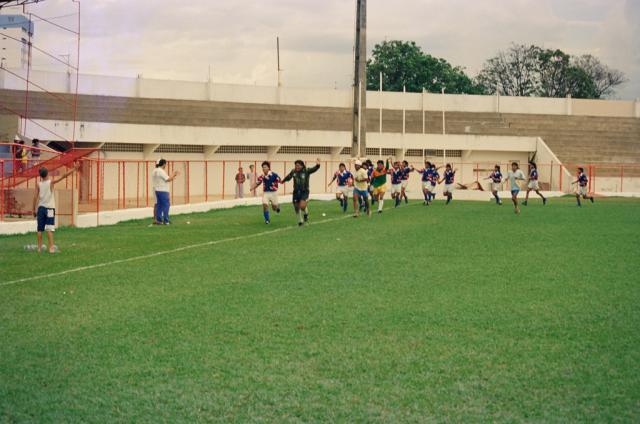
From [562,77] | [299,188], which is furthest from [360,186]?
[562,77]

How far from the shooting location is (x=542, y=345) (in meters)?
9.02

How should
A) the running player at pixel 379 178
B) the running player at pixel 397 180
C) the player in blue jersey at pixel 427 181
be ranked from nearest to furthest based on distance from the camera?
the running player at pixel 379 178 < the running player at pixel 397 180 < the player in blue jersey at pixel 427 181

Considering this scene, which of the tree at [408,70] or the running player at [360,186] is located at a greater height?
the tree at [408,70]

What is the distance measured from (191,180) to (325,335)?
37.2 metres

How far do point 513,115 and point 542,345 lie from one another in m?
55.8

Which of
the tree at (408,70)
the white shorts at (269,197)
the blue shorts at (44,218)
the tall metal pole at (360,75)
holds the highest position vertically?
the tree at (408,70)

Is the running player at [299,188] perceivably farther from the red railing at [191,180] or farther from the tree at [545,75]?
the tree at [545,75]

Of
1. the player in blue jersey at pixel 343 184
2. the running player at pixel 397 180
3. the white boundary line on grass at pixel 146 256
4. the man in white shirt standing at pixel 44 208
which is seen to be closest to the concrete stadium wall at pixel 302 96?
the running player at pixel 397 180

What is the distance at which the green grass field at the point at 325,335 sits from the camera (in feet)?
23.2

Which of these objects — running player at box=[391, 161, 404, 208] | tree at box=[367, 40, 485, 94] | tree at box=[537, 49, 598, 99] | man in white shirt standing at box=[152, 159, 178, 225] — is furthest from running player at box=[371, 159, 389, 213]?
tree at box=[537, 49, 598, 99]

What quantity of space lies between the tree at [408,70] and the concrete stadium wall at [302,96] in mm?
15599

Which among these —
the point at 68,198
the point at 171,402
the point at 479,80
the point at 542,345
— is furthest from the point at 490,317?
the point at 479,80

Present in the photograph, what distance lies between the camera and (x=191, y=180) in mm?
45969

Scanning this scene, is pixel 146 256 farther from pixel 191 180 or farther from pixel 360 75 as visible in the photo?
pixel 191 180
